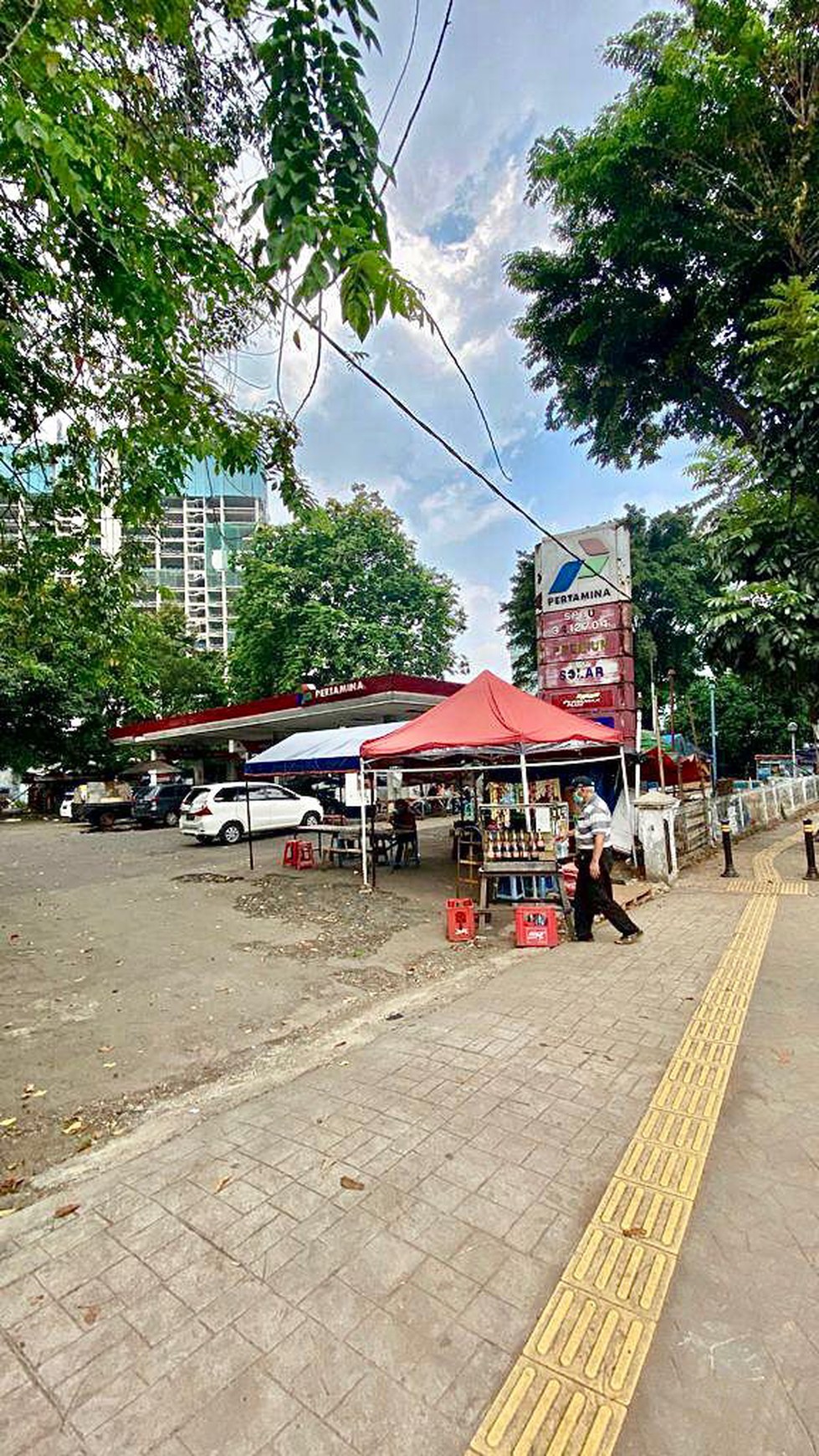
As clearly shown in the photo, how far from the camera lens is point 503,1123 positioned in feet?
10.3

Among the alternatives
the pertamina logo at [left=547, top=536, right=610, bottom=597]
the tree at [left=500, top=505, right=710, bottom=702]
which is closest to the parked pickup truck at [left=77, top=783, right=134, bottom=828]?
the tree at [left=500, top=505, right=710, bottom=702]

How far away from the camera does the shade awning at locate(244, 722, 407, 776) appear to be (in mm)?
11617

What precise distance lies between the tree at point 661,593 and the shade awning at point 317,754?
9.82 meters

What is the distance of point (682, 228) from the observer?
36.9 feet

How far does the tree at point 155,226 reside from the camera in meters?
2.36

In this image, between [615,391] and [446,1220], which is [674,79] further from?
[446,1220]

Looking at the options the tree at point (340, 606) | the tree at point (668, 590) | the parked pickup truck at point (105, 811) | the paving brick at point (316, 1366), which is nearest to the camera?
the paving brick at point (316, 1366)

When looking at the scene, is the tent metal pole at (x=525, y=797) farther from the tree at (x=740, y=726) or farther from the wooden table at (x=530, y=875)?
the tree at (x=740, y=726)

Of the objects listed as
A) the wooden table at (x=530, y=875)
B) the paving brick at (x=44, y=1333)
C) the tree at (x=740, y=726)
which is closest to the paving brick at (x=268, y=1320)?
the paving brick at (x=44, y=1333)

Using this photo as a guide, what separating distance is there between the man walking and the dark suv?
19.0 metres

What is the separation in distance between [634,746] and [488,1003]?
832 centimetres

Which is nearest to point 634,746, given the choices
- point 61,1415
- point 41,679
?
point 61,1415

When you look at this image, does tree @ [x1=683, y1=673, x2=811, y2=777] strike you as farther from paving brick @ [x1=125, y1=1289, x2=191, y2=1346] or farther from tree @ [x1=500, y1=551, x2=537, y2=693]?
paving brick @ [x1=125, y1=1289, x2=191, y2=1346]

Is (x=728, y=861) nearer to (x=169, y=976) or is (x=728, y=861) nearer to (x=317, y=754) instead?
(x=317, y=754)
